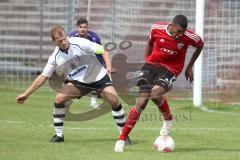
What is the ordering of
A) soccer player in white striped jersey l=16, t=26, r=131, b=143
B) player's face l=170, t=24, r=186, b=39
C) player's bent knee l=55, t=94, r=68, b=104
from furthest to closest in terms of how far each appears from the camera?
1. player's bent knee l=55, t=94, r=68, b=104
2. soccer player in white striped jersey l=16, t=26, r=131, b=143
3. player's face l=170, t=24, r=186, b=39

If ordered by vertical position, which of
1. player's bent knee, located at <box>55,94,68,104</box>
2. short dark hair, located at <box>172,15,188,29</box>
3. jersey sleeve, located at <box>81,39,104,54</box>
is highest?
short dark hair, located at <box>172,15,188,29</box>

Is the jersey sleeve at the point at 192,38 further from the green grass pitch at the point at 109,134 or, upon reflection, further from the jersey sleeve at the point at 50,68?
the jersey sleeve at the point at 50,68

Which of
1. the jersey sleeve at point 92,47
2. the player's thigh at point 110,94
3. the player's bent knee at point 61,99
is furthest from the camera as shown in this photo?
the player's bent knee at point 61,99

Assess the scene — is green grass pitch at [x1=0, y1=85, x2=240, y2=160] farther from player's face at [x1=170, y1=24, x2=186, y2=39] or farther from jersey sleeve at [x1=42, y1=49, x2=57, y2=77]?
player's face at [x1=170, y1=24, x2=186, y2=39]

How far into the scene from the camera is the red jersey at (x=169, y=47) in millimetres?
10992

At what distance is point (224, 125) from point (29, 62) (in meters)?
9.35

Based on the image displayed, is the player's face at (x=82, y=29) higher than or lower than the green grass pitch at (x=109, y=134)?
higher

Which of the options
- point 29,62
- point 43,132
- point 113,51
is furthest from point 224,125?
point 29,62

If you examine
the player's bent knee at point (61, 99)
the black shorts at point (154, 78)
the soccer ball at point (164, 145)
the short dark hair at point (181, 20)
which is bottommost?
the soccer ball at point (164, 145)

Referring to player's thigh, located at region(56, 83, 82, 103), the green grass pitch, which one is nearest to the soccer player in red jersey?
the green grass pitch

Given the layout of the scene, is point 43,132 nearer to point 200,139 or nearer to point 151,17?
point 200,139

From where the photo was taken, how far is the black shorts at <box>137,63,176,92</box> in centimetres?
1091

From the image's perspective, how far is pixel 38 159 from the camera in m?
9.84

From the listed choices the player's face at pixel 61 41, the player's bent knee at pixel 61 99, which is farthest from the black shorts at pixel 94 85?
the player's face at pixel 61 41
